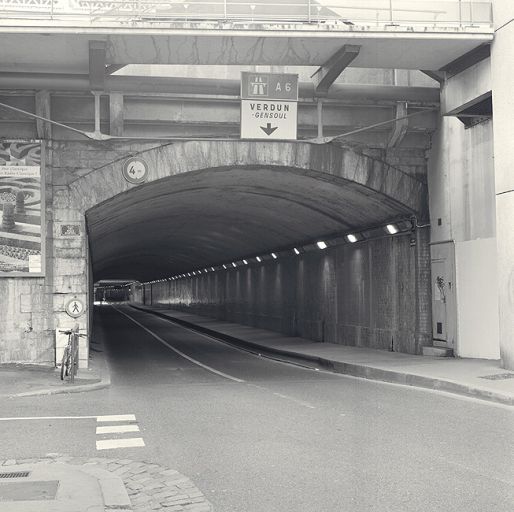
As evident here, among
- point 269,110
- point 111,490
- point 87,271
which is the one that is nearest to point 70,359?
point 87,271

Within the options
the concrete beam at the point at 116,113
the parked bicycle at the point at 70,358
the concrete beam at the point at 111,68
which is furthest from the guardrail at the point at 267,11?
the parked bicycle at the point at 70,358

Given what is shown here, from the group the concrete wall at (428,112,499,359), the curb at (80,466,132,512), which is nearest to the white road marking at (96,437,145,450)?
the curb at (80,466,132,512)

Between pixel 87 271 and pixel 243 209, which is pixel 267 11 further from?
pixel 243 209

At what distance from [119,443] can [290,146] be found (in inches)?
396

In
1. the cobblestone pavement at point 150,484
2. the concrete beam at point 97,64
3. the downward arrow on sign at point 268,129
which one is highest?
the concrete beam at point 97,64

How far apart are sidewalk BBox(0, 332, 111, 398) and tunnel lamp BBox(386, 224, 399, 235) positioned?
8.37m

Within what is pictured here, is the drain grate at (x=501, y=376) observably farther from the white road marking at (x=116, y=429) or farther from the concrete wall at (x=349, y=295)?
the white road marking at (x=116, y=429)

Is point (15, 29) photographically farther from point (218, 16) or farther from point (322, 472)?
point (322, 472)

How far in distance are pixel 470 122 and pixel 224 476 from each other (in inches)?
465

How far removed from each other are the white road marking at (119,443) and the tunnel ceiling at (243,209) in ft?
29.2

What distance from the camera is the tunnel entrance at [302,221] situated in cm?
1641

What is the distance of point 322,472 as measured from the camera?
6.53 meters

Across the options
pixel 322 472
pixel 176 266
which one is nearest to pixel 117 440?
pixel 322 472

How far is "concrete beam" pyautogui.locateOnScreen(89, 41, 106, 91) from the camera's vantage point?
519 inches
